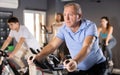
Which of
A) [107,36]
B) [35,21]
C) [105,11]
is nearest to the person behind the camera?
[107,36]

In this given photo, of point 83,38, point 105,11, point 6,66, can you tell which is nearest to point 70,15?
point 83,38

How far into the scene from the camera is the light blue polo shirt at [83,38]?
2047mm

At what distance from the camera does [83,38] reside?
2.05 metres

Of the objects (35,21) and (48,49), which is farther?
(35,21)

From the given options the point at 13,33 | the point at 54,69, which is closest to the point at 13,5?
the point at 13,33

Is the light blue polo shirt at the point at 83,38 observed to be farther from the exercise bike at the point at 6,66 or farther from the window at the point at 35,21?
the window at the point at 35,21

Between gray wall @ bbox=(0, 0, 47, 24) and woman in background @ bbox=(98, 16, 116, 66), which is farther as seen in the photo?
gray wall @ bbox=(0, 0, 47, 24)

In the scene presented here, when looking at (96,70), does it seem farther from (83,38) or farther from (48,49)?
(48,49)

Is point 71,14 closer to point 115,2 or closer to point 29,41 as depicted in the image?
point 29,41

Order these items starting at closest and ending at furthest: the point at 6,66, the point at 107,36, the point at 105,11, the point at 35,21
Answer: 1. the point at 6,66
2. the point at 107,36
3. the point at 105,11
4. the point at 35,21

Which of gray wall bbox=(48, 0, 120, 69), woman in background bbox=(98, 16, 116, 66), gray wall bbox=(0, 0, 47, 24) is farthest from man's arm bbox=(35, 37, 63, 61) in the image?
gray wall bbox=(48, 0, 120, 69)

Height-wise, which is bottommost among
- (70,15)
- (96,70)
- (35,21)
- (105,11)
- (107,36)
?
(107,36)

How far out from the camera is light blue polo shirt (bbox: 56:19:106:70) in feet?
6.72

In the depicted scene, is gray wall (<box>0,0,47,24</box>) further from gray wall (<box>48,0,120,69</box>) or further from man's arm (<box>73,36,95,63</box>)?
man's arm (<box>73,36,95,63</box>)
